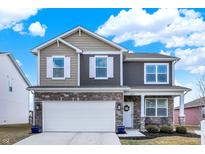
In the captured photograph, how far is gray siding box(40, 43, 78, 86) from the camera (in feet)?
72.2

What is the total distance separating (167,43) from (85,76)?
6.65 m

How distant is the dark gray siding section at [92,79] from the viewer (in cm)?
2248

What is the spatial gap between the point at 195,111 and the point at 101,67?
1387 centimetres

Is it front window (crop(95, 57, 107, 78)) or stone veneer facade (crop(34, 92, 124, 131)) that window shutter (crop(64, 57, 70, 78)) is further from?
front window (crop(95, 57, 107, 78))

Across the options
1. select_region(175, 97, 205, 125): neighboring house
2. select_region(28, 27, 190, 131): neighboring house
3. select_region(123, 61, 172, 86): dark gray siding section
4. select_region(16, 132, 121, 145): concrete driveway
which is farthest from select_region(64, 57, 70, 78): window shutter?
select_region(175, 97, 205, 125): neighboring house

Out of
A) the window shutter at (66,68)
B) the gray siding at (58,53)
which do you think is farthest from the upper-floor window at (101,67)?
the window shutter at (66,68)

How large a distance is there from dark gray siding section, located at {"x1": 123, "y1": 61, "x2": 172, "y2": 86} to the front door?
54.6 inches

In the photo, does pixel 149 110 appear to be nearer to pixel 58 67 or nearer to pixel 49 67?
pixel 58 67

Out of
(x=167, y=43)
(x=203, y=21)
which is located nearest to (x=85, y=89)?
(x=167, y=43)

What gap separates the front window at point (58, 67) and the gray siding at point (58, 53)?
311 millimetres

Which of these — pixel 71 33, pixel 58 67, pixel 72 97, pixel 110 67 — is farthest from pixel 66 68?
pixel 110 67

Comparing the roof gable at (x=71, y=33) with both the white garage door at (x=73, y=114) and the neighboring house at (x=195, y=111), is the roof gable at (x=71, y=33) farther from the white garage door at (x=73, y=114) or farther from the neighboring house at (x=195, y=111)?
the neighboring house at (x=195, y=111)

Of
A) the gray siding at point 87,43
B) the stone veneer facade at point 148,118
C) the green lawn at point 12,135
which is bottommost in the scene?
the green lawn at point 12,135

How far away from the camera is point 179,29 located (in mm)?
25891
